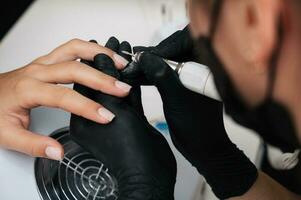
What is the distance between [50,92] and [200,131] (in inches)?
12.5

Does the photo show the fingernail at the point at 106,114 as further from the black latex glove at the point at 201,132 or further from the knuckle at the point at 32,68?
the knuckle at the point at 32,68

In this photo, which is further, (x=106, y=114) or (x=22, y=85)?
(x=22, y=85)

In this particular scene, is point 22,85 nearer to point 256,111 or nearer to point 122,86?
point 122,86

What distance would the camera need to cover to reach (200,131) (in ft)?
2.74

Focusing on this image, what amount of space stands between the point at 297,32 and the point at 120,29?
0.87m

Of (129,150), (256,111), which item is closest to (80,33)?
(129,150)

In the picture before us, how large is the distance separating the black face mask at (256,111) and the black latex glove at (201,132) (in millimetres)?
259

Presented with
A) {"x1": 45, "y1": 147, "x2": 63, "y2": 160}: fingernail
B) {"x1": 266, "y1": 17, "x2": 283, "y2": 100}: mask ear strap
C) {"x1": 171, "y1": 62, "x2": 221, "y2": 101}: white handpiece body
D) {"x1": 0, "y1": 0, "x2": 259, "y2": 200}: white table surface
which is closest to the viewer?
{"x1": 266, "y1": 17, "x2": 283, "y2": 100}: mask ear strap

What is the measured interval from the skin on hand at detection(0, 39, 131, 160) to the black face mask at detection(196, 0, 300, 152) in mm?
341

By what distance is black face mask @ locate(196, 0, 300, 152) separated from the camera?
0.47 meters

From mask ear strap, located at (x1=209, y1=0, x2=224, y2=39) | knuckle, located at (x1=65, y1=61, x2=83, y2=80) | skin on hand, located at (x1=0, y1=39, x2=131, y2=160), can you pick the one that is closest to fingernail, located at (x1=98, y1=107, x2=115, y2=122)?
skin on hand, located at (x1=0, y1=39, x2=131, y2=160)

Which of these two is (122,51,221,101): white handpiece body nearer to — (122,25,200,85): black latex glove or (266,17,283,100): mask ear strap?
(122,25,200,85): black latex glove

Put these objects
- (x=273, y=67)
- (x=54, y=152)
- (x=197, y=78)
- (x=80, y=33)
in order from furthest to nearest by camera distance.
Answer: (x=80, y=33), (x=54, y=152), (x=197, y=78), (x=273, y=67)

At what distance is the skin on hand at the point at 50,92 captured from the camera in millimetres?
833
